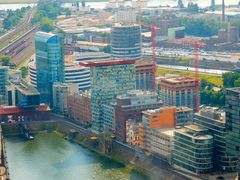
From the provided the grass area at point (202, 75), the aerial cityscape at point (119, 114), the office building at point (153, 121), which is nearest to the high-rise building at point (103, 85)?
the aerial cityscape at point (119, 114)

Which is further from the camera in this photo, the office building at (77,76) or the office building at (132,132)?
the office building at (77,76)

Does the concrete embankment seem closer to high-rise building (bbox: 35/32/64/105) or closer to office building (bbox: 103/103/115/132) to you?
office building (bbox: 103/103/115/132)

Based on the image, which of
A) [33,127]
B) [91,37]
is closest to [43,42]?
[33,127]

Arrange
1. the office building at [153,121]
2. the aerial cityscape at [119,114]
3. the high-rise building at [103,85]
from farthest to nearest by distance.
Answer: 1. the high-rise building at [103,85]
2. the office building at [153,121]
3. the aerial cityscape at [119,114]

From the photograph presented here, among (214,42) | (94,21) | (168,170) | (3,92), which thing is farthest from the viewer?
(94,21)

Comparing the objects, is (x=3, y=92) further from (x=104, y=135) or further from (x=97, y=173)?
(x=97, y=173)

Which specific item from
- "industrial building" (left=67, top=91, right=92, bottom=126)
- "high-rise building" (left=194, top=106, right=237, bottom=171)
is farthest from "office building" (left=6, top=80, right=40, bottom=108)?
"high-rise building" (left=194, top=106, right=237, bottom=171)

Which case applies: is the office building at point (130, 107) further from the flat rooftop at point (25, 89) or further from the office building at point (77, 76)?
the office building at point (77, 76)

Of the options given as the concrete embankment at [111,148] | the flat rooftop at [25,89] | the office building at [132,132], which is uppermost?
the flat rooftop at [25,89]
